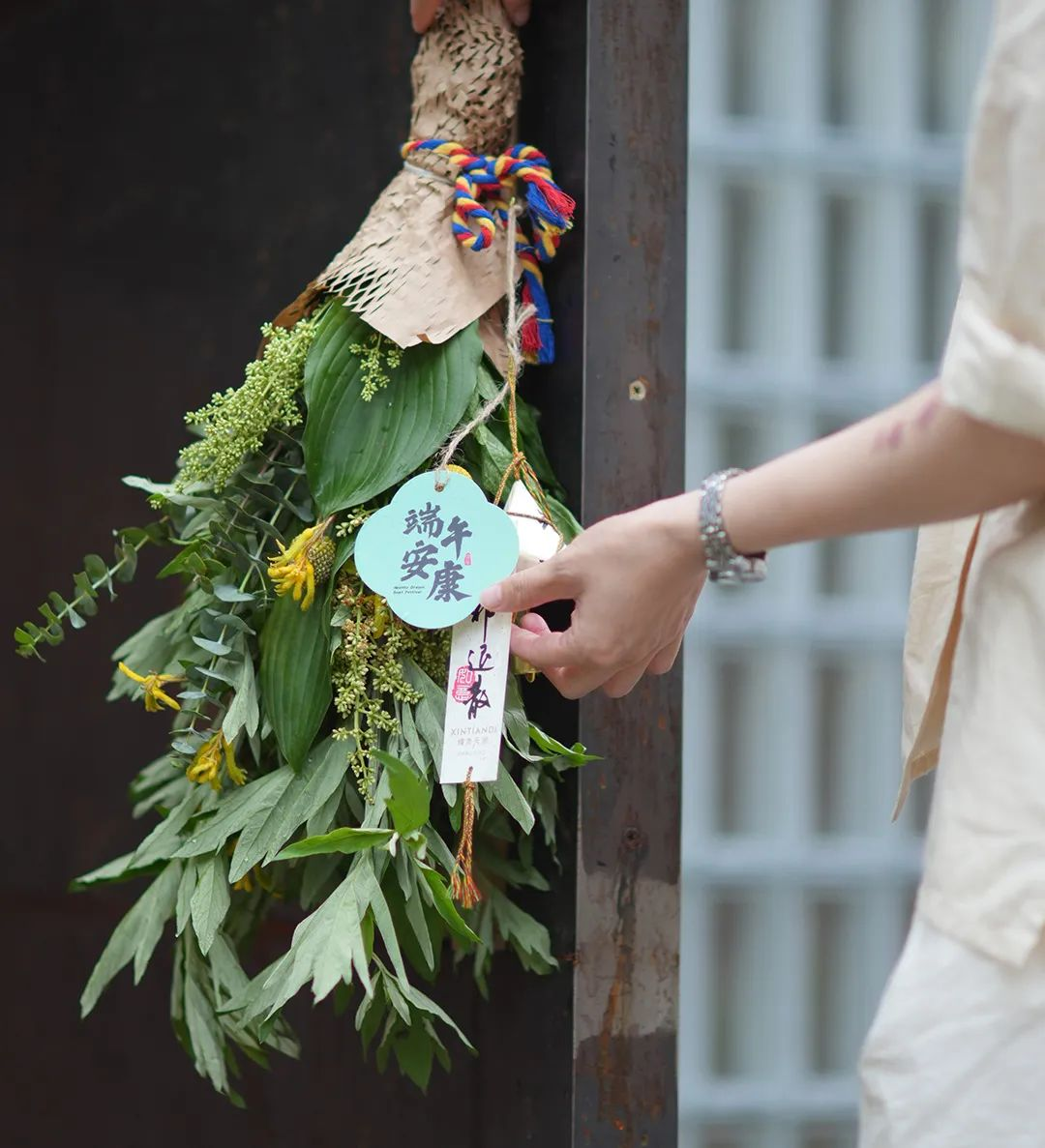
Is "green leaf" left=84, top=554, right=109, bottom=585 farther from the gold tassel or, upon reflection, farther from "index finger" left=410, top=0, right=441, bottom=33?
"index finger" left=410, top=0, right=441, bottom=33

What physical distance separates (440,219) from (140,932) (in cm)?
69

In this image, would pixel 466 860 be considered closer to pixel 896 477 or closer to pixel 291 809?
pixel 291 809

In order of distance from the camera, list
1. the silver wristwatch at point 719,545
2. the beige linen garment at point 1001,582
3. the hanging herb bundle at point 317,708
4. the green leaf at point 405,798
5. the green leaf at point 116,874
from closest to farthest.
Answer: the beige linen garment at point 1001,582 → the silver wristwatch at point 719,545 → the green leaf at point 405,798 → the hanging herb bundle at point 317,708 → the green leaf at point 116,874

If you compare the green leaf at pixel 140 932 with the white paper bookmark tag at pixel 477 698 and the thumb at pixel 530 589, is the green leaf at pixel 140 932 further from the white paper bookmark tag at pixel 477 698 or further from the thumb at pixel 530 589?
the thumb at pixel 530 589

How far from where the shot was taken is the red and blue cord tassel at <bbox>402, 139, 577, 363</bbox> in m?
1.20

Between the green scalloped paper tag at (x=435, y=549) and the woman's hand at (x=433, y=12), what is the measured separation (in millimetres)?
462

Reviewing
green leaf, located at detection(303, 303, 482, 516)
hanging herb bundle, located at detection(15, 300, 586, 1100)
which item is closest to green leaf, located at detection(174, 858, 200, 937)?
hanging herb bundle, located at detection(15, 300, 586, 1100)

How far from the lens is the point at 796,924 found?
1.55 metres

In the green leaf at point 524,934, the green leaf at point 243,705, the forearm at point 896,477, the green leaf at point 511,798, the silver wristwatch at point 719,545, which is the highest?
the forearm at point 896,477

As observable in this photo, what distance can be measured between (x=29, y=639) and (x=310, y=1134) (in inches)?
30.8

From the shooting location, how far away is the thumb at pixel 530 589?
895 mm

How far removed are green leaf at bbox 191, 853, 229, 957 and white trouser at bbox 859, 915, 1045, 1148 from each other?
60 cm

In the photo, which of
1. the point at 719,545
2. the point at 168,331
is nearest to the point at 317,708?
the point at 719,545

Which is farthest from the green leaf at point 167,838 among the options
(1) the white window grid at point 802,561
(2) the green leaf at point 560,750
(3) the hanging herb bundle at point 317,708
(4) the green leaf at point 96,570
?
(1) the white window grid at point 802,561
